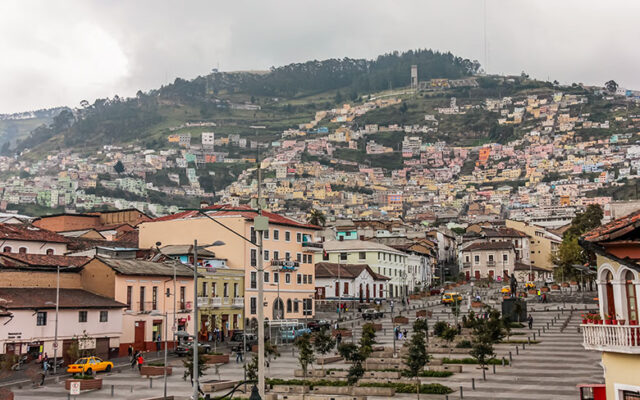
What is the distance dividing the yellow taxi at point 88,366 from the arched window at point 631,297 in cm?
3444

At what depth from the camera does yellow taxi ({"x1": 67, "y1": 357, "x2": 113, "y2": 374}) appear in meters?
44.6

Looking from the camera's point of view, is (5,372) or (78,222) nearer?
(5,372)

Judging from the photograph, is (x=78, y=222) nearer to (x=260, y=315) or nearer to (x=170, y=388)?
(x=170, y=388)

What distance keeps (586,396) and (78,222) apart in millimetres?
98400

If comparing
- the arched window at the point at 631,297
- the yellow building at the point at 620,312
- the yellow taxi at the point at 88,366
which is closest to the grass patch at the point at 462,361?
the yellow taxi at the point at 88,366

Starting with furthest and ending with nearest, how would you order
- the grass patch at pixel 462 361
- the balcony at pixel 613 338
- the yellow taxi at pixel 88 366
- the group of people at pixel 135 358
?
1. the group of people at pixel 135 358
2. the yellow taxi at pixel 88 366
3. the grass patch at pixel 462 361
4. the balcony at pixel 613 338

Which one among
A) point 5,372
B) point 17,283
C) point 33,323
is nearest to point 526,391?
point 5,372

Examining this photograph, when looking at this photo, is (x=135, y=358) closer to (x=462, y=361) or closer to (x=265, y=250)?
(x=462, y=361)

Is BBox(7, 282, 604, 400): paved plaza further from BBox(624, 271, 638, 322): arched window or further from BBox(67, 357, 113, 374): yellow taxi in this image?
BBox(624, 271, 638, 322): arched window

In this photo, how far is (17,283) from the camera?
5359 centimetres

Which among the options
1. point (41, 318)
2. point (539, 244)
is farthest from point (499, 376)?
point (539, 244)

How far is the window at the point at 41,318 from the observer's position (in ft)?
163

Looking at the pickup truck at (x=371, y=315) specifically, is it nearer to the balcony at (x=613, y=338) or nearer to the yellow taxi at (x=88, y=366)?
Result: the yellow taxi at (x=88, y=366)

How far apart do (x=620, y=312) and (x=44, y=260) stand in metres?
49.6
